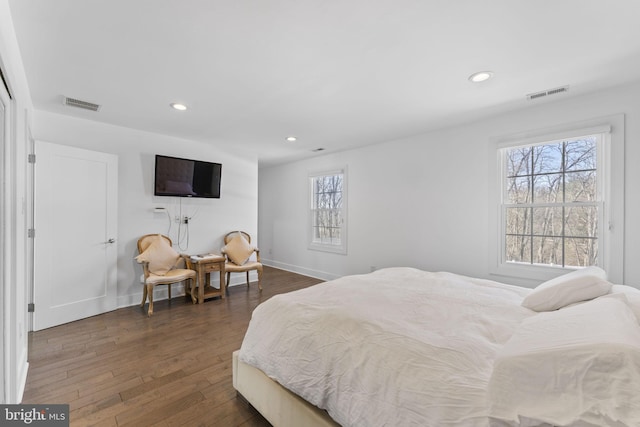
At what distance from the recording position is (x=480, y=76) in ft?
7.80

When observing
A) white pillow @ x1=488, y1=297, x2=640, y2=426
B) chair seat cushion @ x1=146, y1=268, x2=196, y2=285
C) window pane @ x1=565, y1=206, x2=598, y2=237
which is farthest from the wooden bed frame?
window pane @ x1=565, y1=206, x2=598, y2=237

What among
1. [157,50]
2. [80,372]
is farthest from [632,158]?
[80,372]

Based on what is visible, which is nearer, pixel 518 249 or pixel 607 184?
pixel 607 184

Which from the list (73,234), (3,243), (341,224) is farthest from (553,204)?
(73,234)

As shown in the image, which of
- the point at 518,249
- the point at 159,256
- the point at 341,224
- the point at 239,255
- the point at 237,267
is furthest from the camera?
the point at 341,224

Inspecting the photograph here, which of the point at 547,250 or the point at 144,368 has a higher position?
the point at 547,250

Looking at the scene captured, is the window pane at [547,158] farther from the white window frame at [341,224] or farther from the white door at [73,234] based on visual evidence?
the white door at [73,234]

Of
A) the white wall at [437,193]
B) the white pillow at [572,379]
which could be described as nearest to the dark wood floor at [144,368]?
the white pillow at [572,379]

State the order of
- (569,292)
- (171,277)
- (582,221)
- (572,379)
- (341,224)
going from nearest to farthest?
(572,379)
(569,292)
(582,221)
(171,277)
(341,224)

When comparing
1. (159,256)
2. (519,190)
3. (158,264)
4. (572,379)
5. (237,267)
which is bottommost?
(237,267)

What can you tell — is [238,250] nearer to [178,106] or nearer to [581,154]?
[178,106]

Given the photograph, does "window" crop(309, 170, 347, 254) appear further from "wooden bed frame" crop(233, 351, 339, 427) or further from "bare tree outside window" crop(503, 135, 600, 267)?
"wooden bed frame" crop(233, 351, 339, 427)

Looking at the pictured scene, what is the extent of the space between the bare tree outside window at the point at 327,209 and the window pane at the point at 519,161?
270 centimetres

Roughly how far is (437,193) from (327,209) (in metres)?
2.29
